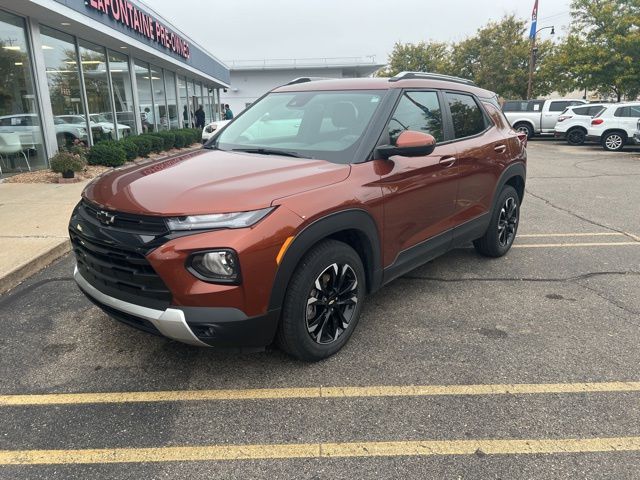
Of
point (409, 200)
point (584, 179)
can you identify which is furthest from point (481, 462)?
A: point (584, 179)

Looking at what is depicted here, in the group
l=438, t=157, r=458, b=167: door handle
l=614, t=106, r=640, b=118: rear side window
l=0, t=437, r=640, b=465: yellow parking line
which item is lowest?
l=0, t=437, r=640, b=465: yellow parking line

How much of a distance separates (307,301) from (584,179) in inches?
419

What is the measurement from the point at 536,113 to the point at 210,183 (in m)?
24.2

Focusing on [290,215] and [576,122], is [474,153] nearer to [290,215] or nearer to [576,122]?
[290,215]

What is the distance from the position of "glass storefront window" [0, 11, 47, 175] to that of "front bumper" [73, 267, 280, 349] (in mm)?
9439

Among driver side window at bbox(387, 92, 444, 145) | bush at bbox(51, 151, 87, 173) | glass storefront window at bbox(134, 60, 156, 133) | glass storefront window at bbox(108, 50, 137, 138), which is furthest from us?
glass storefront window at bbox(134, 60, 156, 133)

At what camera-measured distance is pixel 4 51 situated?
10.1m

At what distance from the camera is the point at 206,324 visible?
104 inches

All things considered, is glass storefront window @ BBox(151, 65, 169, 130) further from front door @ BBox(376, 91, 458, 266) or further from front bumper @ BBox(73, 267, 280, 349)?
front bumper @ BBox(73, 267, 280, 349)

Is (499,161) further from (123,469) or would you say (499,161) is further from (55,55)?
(55,55)

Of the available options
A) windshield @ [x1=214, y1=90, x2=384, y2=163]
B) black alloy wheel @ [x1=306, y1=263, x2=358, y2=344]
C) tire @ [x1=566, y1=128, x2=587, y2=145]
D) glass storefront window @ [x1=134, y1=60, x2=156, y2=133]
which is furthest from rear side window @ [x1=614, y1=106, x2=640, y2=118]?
black alloy wheel @ [x1=306, y1=263, x2=358, y2=344]

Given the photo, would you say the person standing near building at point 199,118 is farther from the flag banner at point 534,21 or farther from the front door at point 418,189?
the front door at point 418,189

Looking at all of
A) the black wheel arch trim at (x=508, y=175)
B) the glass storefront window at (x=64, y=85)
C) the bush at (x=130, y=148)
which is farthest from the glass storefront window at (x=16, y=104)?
the black wheel arch trim at (x=508, y=175)

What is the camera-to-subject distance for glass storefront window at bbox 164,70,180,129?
71.4ft
